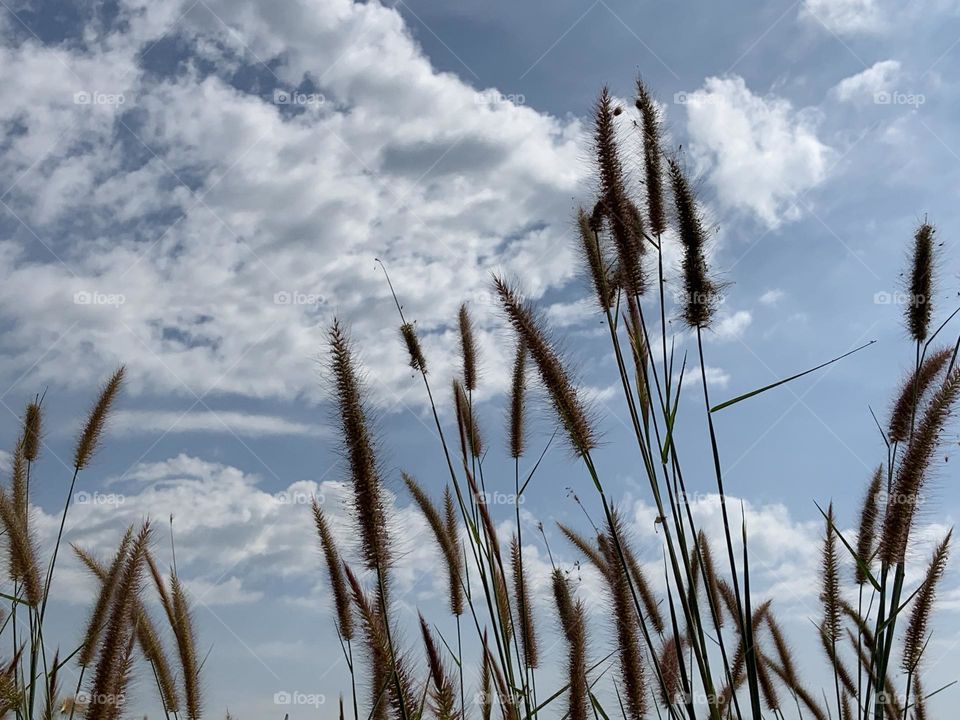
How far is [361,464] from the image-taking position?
10.7 feet

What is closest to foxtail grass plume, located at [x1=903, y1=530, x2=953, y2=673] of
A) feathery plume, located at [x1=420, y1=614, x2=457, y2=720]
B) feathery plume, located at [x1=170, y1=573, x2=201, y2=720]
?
feathery plume, located at [x1=420, y1=614, x2=457, y2=720]

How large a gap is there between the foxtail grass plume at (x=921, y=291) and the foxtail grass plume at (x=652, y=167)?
55.2 inches

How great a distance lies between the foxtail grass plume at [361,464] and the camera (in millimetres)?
3258

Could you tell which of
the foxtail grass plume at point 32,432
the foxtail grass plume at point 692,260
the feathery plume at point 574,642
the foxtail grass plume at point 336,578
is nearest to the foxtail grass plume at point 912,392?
the foxtail grass plume at point 692,260

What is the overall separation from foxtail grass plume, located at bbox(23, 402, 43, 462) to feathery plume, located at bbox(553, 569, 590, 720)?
363cm

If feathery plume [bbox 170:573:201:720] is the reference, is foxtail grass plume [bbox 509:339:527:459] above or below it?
above

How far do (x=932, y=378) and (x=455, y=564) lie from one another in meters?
2.70

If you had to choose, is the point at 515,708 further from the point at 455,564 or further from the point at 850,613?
the point at 850,613

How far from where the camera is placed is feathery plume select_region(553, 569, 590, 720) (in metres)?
3.73

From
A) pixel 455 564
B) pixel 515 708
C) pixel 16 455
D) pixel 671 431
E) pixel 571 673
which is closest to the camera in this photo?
pixel 515 708

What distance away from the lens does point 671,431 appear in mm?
3629

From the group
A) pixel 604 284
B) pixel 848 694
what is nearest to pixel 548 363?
pixel 604 284

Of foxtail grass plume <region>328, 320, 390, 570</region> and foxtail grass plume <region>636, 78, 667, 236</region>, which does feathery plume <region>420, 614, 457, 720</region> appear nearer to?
foxtail grass plume <region>328, 320, 390, 570</region>

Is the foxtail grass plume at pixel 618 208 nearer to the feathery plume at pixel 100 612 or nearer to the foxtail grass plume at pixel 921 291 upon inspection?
the foxtail grass plume at pixel 921 291
